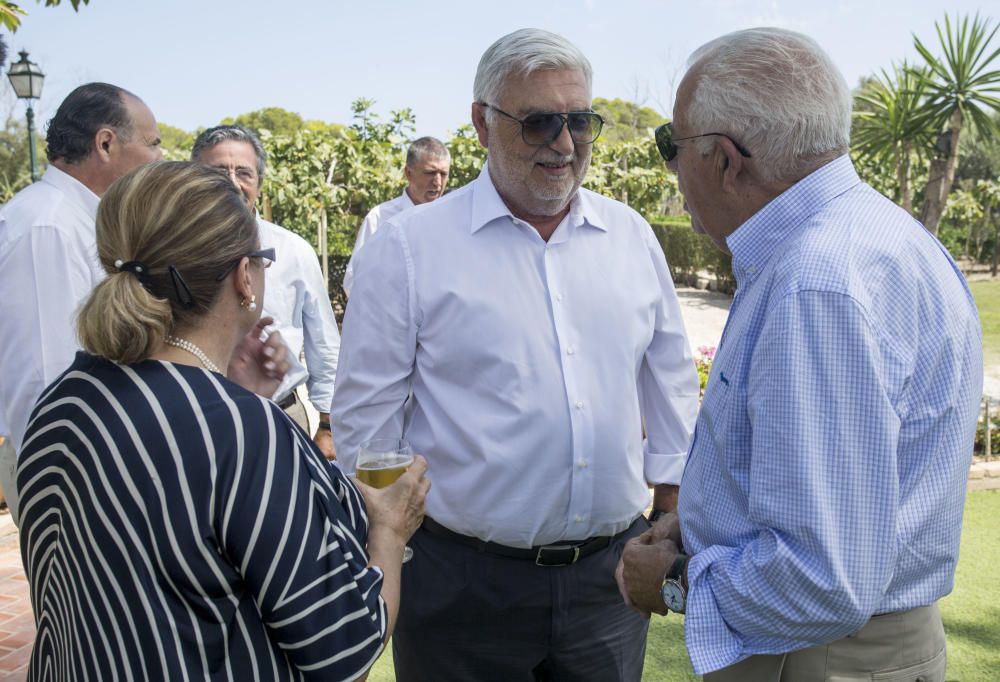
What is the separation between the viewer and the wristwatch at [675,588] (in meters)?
1.91

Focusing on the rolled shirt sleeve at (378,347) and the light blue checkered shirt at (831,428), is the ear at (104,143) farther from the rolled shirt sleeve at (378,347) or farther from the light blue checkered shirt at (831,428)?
the light blue checkered shirt at (831,428)

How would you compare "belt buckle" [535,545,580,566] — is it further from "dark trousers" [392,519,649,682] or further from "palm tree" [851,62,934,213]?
"palm tree" [851,62,934,213]

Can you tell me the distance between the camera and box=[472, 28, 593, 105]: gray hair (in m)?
2.75

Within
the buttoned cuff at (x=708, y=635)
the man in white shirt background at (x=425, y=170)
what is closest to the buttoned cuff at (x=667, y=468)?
the buttoned cuff at (x=708, y=635)

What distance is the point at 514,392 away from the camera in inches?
105

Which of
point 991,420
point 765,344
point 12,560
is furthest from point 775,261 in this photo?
point 991,420

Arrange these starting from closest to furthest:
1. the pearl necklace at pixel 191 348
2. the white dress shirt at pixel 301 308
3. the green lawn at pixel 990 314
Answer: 1. the pearl necklace at pixel 191 348
2. the white dress shirt at pixel 301 308
3. the green lawn at pixel 990 314

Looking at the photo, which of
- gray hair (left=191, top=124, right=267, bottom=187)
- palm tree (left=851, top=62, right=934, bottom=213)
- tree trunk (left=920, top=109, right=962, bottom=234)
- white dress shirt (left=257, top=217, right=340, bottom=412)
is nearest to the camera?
white dress shirt (left=257, top=217, right=340, bottom=412)

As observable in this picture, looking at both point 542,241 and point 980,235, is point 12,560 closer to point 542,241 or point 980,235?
point 542,241

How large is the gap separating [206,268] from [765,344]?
1128 mm

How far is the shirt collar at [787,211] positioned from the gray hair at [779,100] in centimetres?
3

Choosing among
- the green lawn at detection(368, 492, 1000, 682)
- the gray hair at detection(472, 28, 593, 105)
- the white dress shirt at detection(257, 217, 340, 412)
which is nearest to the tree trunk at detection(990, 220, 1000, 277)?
the green lawn at detection(368, 492, 1000, 682)

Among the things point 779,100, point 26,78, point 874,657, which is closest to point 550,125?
point 779,100

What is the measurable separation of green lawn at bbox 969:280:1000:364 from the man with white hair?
404 inches
